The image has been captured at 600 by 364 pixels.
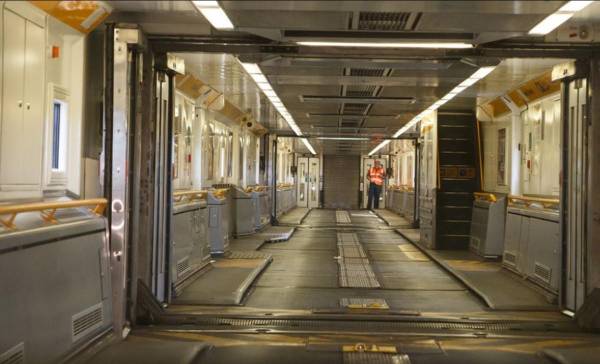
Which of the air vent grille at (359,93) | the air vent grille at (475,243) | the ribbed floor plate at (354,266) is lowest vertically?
the ribbed floor plate at (354,266)

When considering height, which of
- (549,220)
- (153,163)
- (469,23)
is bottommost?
(549,220)

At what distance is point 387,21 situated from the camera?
5258 millimetres

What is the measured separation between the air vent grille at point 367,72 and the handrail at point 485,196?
4.26 metres

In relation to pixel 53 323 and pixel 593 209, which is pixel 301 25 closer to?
pixel 53 323

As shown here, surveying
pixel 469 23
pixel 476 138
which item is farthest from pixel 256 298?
pixel 476 138

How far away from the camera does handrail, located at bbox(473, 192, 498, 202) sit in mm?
11398

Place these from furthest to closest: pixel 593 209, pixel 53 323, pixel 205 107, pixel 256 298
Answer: pixel 205 107 < pixel 256 298 < pixel 593 209 < pixel 53 323

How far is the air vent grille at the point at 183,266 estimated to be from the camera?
8139 mm

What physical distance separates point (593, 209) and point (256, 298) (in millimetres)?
→ 3894

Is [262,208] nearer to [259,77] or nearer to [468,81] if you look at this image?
[259,77]

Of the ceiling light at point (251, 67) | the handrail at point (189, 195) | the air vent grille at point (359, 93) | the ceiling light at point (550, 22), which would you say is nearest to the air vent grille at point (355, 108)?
the air vent grille at point (359, 93)

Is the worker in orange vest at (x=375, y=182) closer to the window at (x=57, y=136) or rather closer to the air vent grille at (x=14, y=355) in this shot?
the window at (x=57, y=136)

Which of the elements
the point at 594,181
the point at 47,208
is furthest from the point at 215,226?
the point at 47,208

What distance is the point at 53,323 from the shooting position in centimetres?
440
